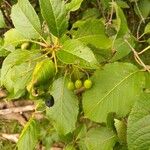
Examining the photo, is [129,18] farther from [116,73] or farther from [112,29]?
[116,73]

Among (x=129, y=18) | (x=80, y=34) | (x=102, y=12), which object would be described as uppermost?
(x=80, y=34)

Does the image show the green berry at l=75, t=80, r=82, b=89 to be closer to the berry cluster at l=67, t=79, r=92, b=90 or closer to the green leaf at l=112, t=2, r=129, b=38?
the berry cluster at l=67, t=79, r=92, b=90

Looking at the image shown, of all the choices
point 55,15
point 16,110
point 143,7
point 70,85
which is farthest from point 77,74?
point 16,110

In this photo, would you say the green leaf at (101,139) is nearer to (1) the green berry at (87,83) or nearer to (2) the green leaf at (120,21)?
(1) the green berry at (87,83)

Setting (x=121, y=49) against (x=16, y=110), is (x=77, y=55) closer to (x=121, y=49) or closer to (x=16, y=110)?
(x=121, y=49)

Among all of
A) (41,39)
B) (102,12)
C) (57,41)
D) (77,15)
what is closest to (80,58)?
(57,41)

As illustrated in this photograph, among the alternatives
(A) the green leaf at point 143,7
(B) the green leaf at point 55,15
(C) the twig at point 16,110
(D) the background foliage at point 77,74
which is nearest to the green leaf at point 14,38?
(D) the background foliage at point 77,74
